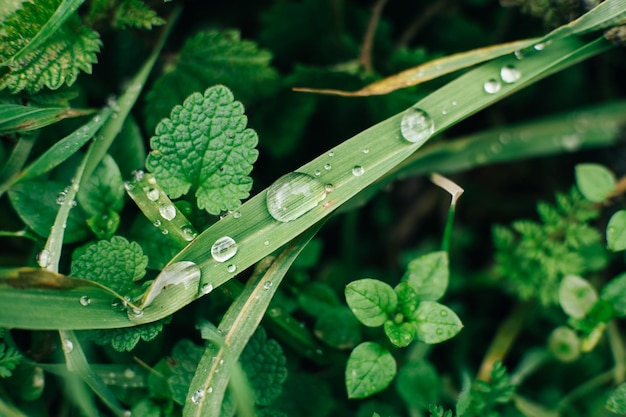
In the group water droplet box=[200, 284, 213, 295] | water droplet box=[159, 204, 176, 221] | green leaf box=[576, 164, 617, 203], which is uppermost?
water droplet box=[159, 204, 176, 221]

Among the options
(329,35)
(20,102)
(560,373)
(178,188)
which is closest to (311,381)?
(178,188)

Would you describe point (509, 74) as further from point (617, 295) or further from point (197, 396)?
point (197, 396)

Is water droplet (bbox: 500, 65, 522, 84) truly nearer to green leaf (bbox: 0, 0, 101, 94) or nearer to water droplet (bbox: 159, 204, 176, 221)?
water droplet (bbox: 159, 204, 176, 221)

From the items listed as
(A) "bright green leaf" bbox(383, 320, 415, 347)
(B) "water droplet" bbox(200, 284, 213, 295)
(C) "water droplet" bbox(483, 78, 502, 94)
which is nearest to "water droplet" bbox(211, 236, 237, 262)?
(B) "water droplet" bbox(200, 284, 213, 295)

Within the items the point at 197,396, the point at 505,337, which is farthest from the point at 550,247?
the point at 197,396

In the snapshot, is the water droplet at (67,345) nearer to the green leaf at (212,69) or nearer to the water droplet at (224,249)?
the water droplet at (224,249)

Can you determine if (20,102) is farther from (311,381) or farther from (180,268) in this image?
(311,381)
